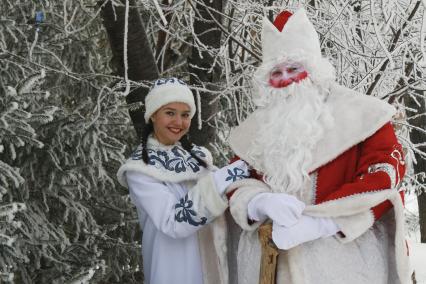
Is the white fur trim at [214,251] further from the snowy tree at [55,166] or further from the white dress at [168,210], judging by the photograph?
the snowy tree at [55,166]

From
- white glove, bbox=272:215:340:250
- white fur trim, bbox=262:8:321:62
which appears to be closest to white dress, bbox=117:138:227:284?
white glove, bbox=272:215:340:250

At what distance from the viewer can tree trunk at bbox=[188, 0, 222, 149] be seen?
4.39m

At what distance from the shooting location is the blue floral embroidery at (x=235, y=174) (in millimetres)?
3084

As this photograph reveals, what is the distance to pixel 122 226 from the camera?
14.3ft

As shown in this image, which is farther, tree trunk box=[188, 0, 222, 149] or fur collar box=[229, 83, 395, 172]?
tree trunk box=[188, 0, 222, 149]

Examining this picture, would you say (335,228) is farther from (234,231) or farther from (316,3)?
(316,3)

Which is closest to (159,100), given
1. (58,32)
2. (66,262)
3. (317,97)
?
(317,97)

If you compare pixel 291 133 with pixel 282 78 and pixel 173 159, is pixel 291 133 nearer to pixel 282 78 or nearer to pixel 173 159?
pixel 282 78

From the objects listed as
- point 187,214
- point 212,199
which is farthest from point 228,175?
point 187,214

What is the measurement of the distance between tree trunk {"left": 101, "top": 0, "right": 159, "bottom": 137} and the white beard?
135cm

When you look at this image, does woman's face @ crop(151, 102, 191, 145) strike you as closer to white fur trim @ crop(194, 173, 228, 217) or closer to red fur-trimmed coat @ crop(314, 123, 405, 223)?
white fur trim @ crop(194, 173, 228, 217)

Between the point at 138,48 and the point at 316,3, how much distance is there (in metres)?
1.66

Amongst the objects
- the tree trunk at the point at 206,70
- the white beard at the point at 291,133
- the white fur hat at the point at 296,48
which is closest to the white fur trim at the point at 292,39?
the white fur hat at the point at 296,48

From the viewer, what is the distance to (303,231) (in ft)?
8.89
